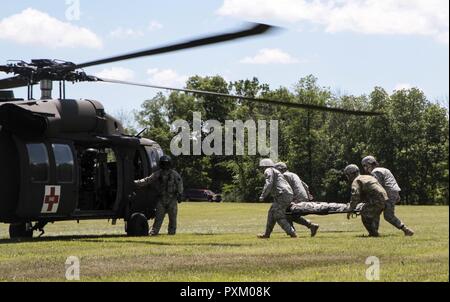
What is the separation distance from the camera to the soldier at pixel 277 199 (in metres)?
15.9

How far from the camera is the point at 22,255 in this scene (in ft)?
40.0

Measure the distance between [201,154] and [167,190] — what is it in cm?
6167

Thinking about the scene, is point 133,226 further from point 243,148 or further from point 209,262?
point 243,148

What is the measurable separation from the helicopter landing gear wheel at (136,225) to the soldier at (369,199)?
182 inches

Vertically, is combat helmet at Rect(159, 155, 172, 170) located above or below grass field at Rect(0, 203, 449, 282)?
above

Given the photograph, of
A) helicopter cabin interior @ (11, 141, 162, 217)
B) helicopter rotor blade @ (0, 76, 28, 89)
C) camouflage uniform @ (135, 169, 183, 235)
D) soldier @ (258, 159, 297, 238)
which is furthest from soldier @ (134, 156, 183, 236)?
helicopter rotor blade @ (0, 76, 28, 89)

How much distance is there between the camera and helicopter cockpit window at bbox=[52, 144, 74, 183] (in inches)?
607

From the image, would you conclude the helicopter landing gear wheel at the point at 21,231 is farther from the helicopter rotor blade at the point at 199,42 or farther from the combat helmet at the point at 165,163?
the helicopter rotor blade at the point at 199,42

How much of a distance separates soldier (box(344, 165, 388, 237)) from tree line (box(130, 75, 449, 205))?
58.7 metres

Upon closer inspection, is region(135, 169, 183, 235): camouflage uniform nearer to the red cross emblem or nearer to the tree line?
the red cross emblem

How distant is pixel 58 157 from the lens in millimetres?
15453
